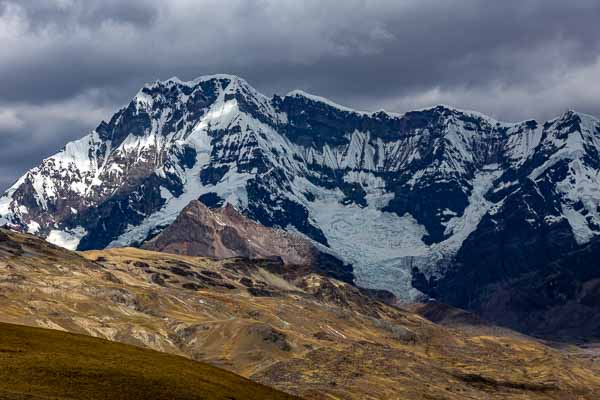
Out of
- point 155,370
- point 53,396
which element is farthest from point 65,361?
point 53,396

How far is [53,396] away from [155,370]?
3187 cm

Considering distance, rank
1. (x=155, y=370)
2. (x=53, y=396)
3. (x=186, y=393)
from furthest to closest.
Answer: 1. (x=155, y=370)
2. (x=186, y=393)
3. (x=53, y=396)

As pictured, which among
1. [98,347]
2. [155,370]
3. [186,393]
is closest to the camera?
[186,393]

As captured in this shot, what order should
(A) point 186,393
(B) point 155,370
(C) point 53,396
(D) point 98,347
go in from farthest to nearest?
(D) point 98,347 → (B) point 155,370 → (A) point 186,393 → (C) point 53,396

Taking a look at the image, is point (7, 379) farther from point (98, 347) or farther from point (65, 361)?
point (98, 347)

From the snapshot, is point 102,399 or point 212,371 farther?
point 212,371

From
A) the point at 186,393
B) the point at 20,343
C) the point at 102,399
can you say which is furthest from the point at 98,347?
the point at 102,399

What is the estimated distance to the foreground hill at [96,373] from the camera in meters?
130

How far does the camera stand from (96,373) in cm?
14238

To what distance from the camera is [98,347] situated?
169250 millimetres

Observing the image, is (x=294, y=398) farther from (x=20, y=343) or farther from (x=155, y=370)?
(x=20, y=343)

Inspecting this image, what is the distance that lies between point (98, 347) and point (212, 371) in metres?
18.2

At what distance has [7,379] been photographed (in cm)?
12912

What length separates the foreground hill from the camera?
130250 mm
